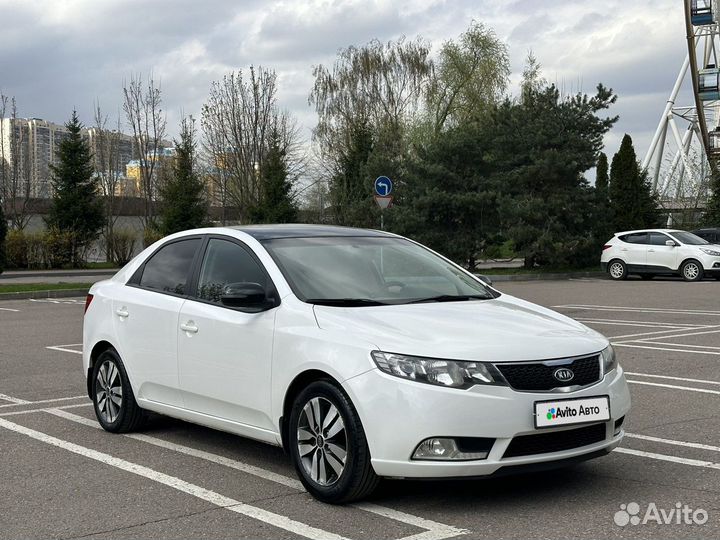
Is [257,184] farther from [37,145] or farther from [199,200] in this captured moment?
[37,145]

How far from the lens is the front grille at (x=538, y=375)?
15.7 feet

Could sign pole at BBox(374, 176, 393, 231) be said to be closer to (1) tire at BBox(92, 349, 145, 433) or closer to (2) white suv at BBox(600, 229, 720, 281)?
(2) white suv at BBox(600, 229, 720, 281)

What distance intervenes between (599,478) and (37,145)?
76.3 metres

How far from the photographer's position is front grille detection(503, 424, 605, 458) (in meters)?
4.80

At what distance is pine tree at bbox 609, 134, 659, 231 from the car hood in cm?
3319

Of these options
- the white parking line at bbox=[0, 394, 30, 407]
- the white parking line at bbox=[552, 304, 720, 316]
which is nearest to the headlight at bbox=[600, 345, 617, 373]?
the white parking line at bbox=[0, 394, 30, 407]

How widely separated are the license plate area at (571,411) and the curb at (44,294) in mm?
21564

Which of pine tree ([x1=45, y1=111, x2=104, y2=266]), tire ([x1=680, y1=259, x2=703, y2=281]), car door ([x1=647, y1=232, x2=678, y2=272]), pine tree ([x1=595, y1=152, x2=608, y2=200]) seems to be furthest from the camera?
pine tree ([x1=45, y1=111, x2=104, y2=266])

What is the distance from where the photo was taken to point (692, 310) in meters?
18.0

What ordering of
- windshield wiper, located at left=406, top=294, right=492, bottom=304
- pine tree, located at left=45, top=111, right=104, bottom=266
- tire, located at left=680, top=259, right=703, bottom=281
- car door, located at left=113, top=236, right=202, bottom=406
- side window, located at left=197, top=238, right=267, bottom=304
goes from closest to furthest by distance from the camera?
1. windshield wiper, located at left=406, top=294, right=492, bottom=304
2. side window, located at left=197, top=238, right=267, bottom=304
3. car door, located at left=113, top=236, right=202, bottom=406
4. tire, located at left=680, top=259, right=703, bottom=281
5. pine tree, located at left=45, top=111, right=104, bottom=266

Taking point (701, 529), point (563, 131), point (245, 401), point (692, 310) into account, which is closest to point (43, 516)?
point (245, 401)

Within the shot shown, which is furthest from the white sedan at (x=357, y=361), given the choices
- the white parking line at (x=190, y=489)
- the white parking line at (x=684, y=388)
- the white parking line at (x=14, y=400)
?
the white parking line at (x=684, y=388)

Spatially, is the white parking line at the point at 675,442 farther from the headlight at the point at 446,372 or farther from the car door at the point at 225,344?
the car door at the point at 225,344

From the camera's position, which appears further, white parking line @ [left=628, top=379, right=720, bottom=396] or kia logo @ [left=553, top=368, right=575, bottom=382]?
white parking line @ [left=628, top=379, right=720, bottom=396]
